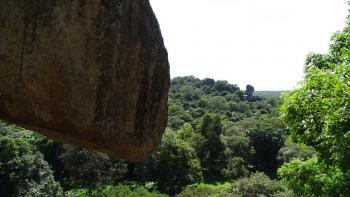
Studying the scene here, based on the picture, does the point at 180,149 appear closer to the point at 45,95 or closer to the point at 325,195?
the point at 325,195

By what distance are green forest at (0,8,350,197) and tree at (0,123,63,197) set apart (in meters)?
0.07

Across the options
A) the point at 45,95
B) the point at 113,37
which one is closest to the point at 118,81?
the point at 113,37

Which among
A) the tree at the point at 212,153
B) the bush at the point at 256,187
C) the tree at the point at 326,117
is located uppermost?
the tree at the point at 326,117

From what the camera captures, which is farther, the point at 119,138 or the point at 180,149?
the point at 180,149

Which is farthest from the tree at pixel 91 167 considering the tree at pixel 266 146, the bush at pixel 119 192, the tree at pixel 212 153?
the tree at pixel 266 146

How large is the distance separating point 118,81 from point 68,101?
66 centimetres

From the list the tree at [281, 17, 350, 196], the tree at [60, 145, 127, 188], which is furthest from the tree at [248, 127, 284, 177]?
the tree at [281, 17, 350, 196]

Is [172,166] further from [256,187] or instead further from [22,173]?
[22,173]

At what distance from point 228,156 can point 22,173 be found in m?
29.7

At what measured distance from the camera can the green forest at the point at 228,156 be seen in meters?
9.69

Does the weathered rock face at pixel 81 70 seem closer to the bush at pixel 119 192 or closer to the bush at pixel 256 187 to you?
the bush at pixel 119 192

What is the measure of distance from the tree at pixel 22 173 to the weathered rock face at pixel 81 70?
88.6ft

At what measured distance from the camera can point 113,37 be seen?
4688mm

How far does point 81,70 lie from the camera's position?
A: 4.48 m
